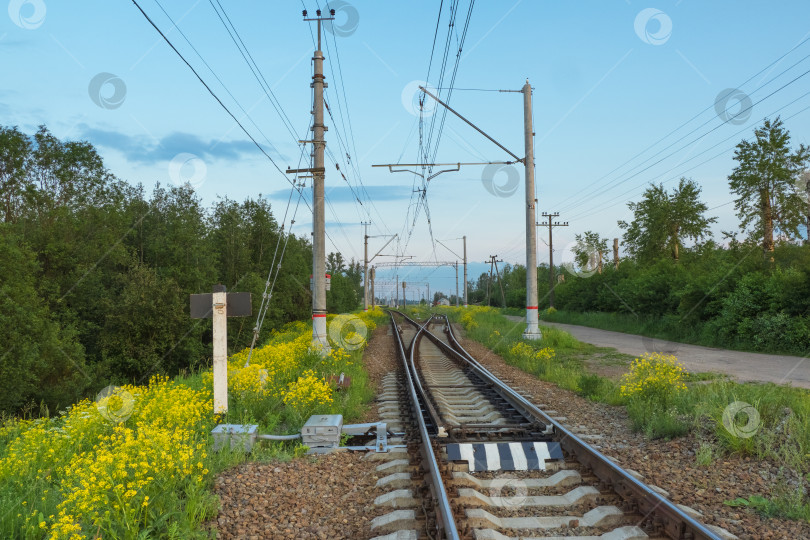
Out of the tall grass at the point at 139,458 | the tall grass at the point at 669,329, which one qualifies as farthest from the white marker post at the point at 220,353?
the tall grass at the point at 669,329

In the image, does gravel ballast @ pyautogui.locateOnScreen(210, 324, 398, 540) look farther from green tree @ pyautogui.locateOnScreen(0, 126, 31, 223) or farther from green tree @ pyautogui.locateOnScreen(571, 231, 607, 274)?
green tree @ pyautogui.locateOnScreen(571, 231, 607, 274)

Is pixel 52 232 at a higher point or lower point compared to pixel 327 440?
higher

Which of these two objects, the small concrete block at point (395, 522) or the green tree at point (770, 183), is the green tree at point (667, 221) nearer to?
the green tree at point (770, 183)

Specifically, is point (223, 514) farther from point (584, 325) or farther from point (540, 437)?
point (584, 325)

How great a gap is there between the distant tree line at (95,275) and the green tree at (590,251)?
4607 cm

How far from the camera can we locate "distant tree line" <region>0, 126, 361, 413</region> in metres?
26.5

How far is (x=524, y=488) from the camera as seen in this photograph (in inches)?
210

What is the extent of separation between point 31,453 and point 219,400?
231cm

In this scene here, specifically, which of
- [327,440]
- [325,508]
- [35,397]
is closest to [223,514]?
[325,508]

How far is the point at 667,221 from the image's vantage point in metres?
45.9

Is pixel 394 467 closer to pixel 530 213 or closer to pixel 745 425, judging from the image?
pixel 745 425

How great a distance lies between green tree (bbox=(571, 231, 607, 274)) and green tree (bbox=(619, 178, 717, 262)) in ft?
90.3

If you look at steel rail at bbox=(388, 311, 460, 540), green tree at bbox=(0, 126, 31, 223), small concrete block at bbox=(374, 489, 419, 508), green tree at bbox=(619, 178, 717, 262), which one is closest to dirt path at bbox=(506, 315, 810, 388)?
steel rail at bbox=(388, 311, 460, 540)

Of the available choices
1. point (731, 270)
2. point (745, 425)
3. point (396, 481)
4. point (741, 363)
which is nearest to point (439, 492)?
point (396, 481)
